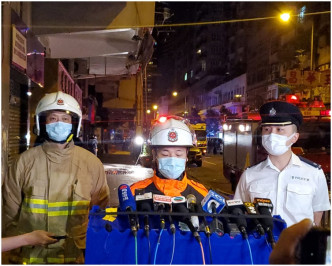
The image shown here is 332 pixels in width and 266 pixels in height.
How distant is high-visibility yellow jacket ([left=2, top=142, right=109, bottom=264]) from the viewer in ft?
9.71

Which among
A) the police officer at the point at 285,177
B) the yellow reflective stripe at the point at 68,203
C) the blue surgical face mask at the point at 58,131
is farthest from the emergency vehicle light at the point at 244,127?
the yellow reflective stripe at the point at 68,203

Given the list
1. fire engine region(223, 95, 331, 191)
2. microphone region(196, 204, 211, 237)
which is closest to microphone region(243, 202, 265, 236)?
microphone region(196, 204, 211, 237)

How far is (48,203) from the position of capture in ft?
9.90

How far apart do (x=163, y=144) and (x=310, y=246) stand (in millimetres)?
1861

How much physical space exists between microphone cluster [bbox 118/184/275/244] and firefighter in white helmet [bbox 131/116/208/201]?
A: 2.19 feet

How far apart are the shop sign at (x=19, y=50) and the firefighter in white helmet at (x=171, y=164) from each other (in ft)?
10.5

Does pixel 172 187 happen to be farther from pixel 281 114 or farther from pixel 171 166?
pixel 281 114

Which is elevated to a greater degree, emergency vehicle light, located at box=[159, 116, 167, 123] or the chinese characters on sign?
the chinese characters on sign

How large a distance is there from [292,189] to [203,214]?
1477 millimetres

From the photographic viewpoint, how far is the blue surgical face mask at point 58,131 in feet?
10.6

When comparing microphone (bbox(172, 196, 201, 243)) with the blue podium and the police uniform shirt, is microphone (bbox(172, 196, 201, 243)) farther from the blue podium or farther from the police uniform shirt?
the police uniform shirt

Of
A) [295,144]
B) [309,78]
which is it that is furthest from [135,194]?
[309,78]

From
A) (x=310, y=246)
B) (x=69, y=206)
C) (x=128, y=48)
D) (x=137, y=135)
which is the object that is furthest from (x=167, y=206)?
(x=137, y=135)

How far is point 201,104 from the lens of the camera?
81938mm
